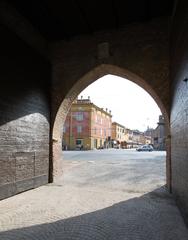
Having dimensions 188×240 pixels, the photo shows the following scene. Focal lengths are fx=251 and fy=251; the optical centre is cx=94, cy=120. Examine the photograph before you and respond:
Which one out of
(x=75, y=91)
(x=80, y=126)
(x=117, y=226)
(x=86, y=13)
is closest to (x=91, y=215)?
(x=117, y=226)

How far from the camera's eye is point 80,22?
6.98 metres

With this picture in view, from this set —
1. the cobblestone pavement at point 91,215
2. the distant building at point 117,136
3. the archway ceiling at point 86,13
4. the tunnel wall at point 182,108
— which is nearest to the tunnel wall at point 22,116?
the cobblestone pavement at point 91,215

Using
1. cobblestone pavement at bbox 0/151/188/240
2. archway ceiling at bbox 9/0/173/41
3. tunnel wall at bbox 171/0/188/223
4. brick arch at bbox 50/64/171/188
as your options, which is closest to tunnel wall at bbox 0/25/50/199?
brick arch at bbox 50/64/171/188

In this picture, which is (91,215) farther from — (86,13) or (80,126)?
(80,126)

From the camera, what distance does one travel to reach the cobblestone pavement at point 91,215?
3611 mm

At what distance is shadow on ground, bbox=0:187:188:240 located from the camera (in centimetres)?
351

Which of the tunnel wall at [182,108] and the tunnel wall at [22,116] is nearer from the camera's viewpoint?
the tunnel wall at [182,108]

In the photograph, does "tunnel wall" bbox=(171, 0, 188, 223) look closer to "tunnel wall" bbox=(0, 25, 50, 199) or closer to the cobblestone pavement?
the cobblestone pavement

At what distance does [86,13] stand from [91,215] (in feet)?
16.1

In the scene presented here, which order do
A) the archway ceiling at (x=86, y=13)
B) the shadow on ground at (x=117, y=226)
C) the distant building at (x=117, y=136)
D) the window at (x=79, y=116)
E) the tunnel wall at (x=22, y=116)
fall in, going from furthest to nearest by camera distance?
the distant building at (x=117, y=136)
the window at (x=79, y=116)
the archway ceiling at (x=86, y=13)
the tunnel wall at (x=22, y=116)
the shadow on ground at (x=117, y=226)

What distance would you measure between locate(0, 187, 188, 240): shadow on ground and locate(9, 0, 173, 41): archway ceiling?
4706mm

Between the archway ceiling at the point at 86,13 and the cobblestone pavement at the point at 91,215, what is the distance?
453cm

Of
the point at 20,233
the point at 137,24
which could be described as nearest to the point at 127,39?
the point at 137,24

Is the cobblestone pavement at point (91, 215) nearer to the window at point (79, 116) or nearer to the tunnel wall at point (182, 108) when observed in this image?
the tunnel wall at point (182, 108)
